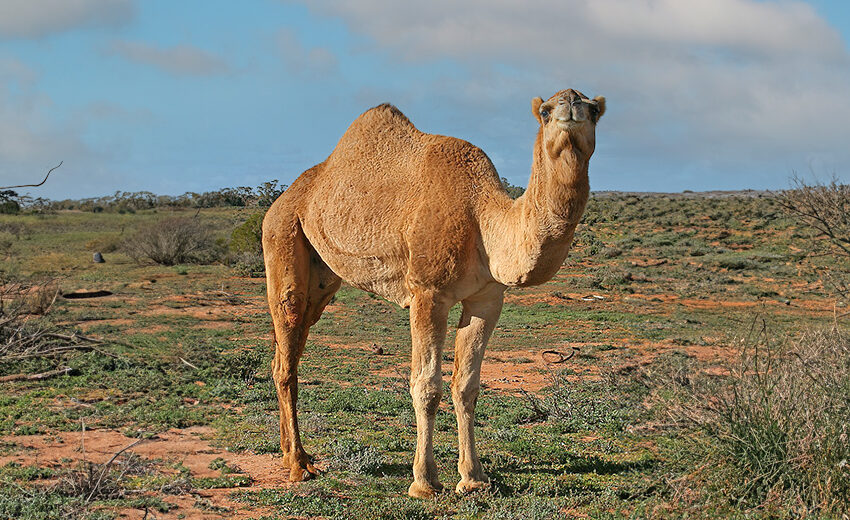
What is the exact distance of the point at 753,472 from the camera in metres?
5.71

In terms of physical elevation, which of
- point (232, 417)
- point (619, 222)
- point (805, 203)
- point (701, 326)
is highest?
point (619, 222)

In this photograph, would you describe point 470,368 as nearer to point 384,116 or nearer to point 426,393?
point 426,393

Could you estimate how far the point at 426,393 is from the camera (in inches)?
241

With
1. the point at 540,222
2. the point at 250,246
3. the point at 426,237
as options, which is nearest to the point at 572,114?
the point at 540,222

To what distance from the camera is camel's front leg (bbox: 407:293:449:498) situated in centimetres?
605

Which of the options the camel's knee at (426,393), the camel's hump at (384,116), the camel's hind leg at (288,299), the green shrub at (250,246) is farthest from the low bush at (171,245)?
the camel's knee at (426,393)

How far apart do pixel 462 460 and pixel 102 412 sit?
513cm

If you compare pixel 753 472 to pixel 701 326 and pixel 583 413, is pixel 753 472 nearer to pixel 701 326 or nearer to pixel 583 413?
pixel 583 413

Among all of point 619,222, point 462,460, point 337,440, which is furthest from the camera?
point 619,222

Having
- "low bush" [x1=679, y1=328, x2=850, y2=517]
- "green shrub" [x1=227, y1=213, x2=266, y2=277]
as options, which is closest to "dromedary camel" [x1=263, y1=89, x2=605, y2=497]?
"low bush" [x1=679, y1=328, x2=850, y2=517]

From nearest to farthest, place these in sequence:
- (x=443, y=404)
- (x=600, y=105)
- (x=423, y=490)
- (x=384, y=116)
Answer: (x=600, y=105), (x=423, y=490), (x=384, y=116), (x=443, y=404)

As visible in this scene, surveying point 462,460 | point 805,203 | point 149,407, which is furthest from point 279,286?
point 805,203

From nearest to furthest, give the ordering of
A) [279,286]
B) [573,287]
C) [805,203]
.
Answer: [279,286], [805,203], [573,287]

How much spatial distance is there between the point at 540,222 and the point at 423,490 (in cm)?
242
